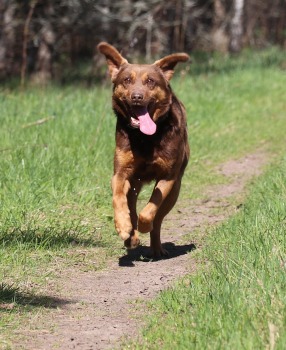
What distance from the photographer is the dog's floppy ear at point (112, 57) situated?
258 inches

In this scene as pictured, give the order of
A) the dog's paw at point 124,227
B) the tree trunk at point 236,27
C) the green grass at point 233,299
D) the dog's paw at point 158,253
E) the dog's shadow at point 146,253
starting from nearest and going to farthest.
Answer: the green grass at point 233,299 → the dog's paw at point 124,227 → the dog's shadow at point 146,253 → the dog's paw at point 158,253 → the tree trunk at point 236,27

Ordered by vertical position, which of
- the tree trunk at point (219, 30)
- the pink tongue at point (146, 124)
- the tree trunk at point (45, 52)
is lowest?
the tree trunk at point (219, 30)

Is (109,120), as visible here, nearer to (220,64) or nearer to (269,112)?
(269,112)

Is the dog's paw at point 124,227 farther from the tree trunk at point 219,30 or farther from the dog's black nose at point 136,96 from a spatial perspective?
the tree trunk at point 219,30

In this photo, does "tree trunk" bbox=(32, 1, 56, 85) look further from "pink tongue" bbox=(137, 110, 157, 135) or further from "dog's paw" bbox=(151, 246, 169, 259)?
"pink tongue" bbox=(137, 110, 157, 135)

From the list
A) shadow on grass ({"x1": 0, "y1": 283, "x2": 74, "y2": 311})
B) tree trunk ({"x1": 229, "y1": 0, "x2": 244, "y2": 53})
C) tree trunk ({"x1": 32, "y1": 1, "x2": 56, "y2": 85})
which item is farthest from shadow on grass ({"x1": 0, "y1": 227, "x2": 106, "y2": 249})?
tree trunk ({"x1": 229, "y1": 0, "x2": 244, "y2": 53})

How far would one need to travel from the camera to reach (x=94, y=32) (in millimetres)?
18750

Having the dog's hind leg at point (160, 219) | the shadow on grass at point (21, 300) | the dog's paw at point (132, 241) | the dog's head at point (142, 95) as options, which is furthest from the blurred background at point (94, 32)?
the shadow on grass at point (21, 300)

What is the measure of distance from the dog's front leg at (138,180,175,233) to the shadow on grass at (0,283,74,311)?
3.14 feet

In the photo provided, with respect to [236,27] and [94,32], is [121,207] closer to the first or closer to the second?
[94,32]

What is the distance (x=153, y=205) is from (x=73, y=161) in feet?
9.00

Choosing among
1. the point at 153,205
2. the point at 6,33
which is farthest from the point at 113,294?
the point at 6,33

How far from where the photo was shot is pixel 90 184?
834 centimetres

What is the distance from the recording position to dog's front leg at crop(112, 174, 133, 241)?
5961 millimetres
